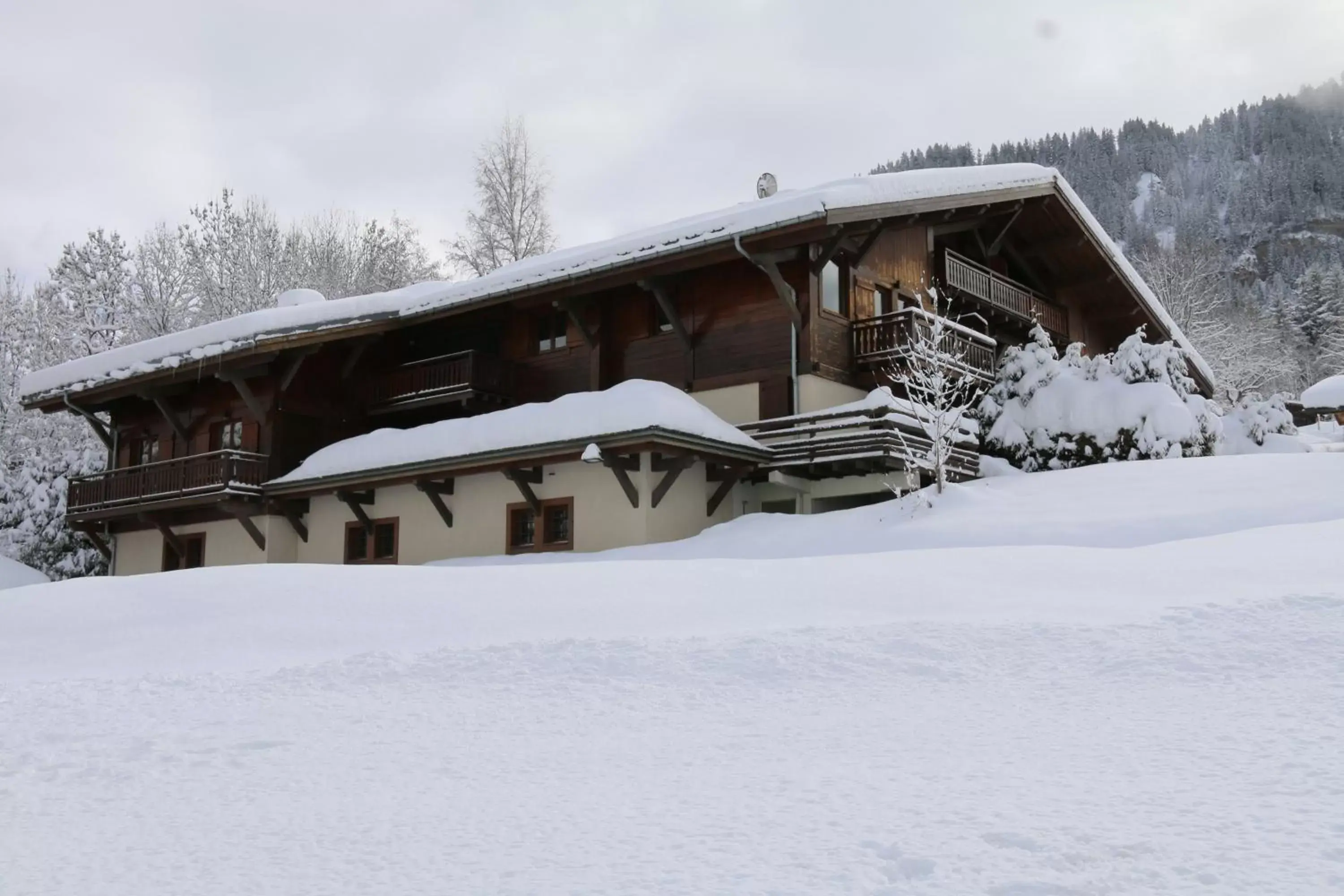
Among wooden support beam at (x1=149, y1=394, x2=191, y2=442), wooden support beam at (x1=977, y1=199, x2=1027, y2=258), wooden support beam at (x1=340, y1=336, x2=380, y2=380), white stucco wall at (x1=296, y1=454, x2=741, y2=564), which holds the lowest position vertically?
white stucco wall at (x1=296, y1=454, x2=741, y2=564)

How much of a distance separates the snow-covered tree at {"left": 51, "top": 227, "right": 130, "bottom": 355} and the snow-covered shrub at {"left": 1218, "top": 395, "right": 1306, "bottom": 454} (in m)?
35.3

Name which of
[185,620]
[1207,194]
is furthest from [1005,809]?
[1207,194]

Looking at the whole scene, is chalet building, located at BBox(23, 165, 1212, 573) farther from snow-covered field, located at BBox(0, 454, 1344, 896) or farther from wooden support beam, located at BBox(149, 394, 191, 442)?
snow-covered field, located at BBox(0, 454, 1344, 896)

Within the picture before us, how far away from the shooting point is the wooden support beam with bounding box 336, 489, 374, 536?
23281 mm

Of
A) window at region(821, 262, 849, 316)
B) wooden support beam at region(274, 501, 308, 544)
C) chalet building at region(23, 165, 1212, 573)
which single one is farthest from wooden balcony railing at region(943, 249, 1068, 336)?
wooden support beam at region(274, 501, 308, 544)

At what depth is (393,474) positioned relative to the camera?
70.6 ft

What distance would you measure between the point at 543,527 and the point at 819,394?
5.39 m

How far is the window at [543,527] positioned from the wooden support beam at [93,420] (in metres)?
12.9

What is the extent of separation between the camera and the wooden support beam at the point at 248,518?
24172mm

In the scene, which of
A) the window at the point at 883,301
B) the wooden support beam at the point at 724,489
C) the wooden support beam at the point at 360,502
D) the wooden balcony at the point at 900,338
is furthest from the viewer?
the wooden support beam at the point at 360,502

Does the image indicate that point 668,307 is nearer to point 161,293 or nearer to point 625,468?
point 625,468

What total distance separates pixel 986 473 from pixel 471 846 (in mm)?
18091

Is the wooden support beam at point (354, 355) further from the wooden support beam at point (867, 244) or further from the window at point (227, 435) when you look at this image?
the wooden support beam at point (867, 244)

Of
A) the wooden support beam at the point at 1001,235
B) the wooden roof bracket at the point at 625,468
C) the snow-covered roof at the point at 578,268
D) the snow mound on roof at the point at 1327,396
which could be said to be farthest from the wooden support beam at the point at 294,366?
the snow mound on roof at the point at 1327,396
